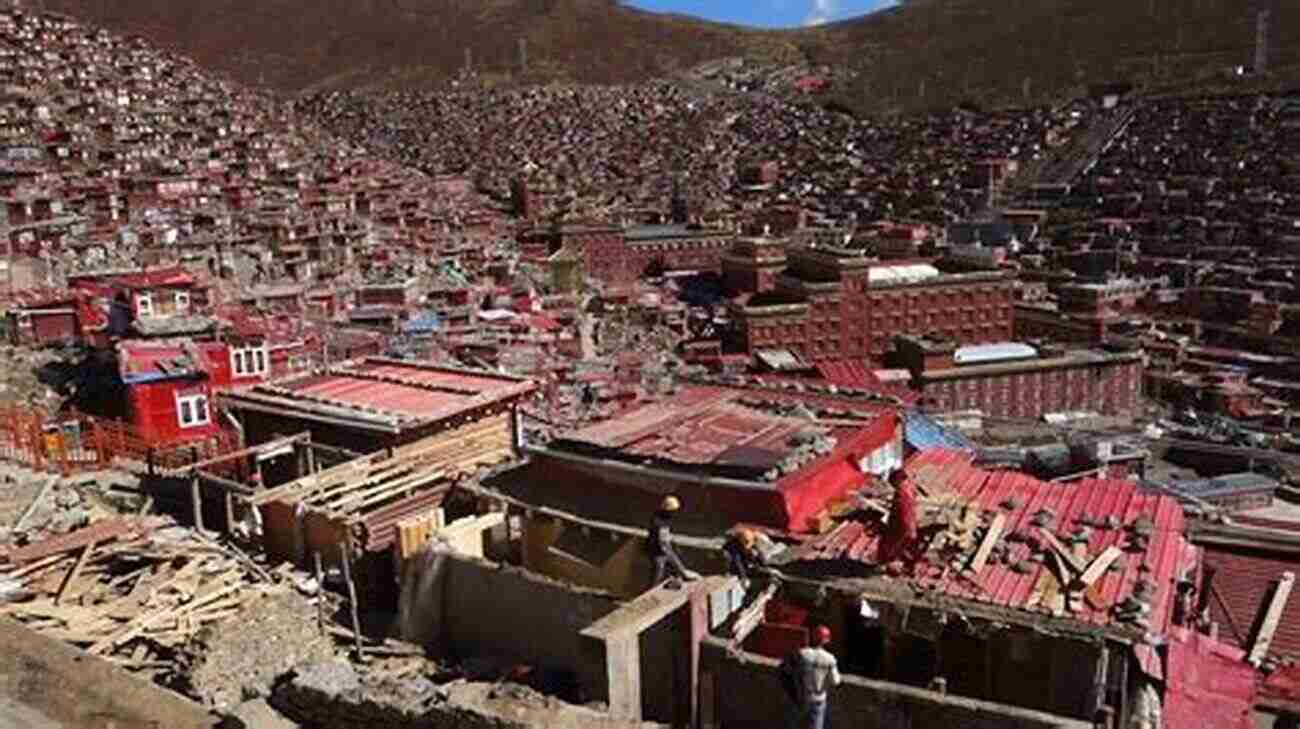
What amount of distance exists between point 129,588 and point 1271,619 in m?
12.0

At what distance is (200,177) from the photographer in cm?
6669

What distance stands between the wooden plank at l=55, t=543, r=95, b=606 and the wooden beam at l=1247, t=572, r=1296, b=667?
1212 centimetres

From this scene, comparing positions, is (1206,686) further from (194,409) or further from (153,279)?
(153,279)

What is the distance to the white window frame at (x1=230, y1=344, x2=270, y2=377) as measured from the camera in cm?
2414

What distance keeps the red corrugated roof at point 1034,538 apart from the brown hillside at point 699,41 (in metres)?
85.0

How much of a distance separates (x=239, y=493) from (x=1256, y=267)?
4343 centimetres

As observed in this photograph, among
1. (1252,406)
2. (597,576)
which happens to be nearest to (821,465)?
(597,576)

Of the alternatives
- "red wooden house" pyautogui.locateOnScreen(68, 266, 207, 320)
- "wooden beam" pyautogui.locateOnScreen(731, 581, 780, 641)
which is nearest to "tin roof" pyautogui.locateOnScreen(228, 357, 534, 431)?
"wooden beam" pyautogui.locateOnScreen(731, 581, 780, 641)

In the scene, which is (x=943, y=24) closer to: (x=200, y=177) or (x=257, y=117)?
(x=257, y=117)

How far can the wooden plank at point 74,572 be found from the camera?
13.5 m

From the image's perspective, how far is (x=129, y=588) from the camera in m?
13.9

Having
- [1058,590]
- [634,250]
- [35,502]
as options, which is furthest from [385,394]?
[634,250]

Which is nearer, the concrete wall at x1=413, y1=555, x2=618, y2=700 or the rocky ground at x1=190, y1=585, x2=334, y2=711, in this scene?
the rocky ground at x1=190, y1=585, x2=334, y2=711

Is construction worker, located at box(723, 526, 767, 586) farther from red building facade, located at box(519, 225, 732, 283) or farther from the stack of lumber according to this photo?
red building facade, located at box(519, 225, 732, 283)
